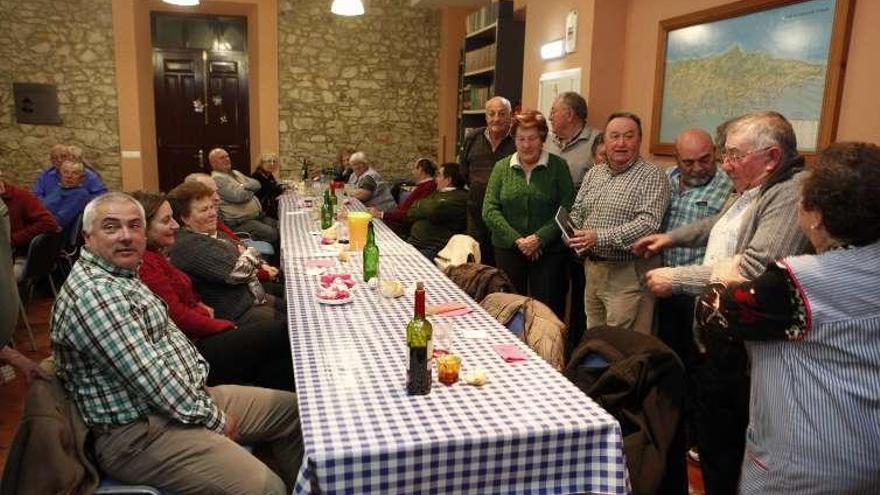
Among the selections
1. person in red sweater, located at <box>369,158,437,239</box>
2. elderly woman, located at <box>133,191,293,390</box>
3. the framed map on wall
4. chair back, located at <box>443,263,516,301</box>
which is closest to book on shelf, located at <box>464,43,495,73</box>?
person in red sweater, located at <box>369,158,437,239</box>

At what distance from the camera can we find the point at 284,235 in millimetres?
4008

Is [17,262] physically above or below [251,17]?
below

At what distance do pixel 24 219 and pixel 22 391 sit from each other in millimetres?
1458

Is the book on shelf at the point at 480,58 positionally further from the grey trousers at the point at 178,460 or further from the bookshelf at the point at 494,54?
the grey trousers at the point at 178,460

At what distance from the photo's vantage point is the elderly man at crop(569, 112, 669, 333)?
2.82 meters

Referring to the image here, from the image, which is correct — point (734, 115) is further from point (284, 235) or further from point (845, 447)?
point (284, 235)

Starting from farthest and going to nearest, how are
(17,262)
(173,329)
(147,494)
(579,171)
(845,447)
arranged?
(17,262)
(579,171)
(173,329)
(147,494)
(845,447)

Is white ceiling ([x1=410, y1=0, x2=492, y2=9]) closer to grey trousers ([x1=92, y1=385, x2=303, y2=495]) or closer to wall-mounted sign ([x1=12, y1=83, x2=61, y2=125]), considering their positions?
wall-mounted sign ([x1=12, y1=83, x2=61, y2=125])

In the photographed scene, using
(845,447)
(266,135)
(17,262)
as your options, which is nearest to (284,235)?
(17,262)

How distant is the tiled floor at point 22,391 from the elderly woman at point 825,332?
41.3 inches

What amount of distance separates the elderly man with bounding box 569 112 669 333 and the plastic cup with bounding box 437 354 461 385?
1.32m

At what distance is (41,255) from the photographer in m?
3.87

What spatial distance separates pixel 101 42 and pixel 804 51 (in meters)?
7.30

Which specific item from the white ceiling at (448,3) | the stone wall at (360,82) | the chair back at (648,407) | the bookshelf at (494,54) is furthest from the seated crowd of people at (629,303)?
the stone wall at (360,82)
